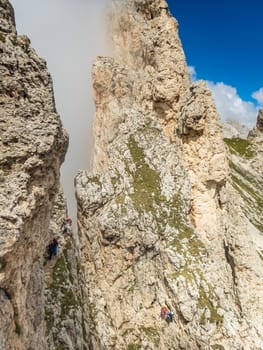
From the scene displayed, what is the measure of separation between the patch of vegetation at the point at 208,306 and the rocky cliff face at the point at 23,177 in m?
19.4

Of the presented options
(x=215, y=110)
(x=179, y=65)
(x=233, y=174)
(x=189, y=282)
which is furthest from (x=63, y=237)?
(x=233, y=174)

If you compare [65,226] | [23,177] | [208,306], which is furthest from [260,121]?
[23,177]

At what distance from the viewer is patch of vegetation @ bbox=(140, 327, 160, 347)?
1309 inches

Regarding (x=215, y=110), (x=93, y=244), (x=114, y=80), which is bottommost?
(x=93, y=244)

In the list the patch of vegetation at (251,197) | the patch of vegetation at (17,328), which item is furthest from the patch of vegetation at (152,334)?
the patch of vegetation at (251,197)

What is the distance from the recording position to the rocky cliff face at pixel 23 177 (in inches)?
473

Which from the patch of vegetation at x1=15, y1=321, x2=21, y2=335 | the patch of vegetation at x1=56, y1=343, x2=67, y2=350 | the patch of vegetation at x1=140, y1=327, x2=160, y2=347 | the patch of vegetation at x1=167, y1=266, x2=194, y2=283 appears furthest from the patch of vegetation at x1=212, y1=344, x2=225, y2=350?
the patch of vegetation at x1=15, y1=321, x2=21, y2=335

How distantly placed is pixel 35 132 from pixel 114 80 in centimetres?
3465

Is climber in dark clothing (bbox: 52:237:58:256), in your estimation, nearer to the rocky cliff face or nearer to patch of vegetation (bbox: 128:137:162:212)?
the rocky cliff face

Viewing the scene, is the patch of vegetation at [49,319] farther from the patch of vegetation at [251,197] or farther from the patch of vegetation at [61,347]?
the patch of vegetation at [251,197]

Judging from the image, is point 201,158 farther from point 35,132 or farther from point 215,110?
point 35,132

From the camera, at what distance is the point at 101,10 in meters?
57.9

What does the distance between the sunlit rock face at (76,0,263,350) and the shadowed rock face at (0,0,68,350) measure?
18549mm

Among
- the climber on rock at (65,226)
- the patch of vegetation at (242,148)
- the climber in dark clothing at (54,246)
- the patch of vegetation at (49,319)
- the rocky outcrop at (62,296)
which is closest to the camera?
the patch of vegetation at (49,319)
